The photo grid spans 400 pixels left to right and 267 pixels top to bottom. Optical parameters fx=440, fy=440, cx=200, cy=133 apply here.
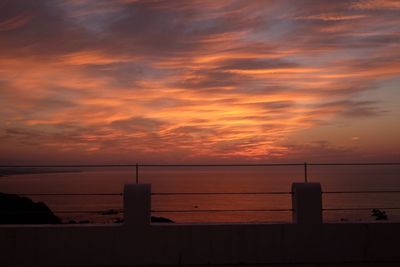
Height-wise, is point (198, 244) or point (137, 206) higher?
point (137, 206)

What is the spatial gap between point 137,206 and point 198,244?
124 centimetres

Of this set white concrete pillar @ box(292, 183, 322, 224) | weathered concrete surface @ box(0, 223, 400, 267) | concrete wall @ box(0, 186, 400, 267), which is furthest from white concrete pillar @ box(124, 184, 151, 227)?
white concrete pillar @ box(292, 183, 322, 224)

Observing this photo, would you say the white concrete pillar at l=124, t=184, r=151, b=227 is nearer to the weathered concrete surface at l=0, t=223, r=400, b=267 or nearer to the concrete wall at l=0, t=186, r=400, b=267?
the concrete wall at l=0, t=186, r=400, b=267

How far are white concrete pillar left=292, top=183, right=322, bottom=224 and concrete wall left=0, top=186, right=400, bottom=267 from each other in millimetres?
105

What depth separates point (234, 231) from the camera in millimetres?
7656

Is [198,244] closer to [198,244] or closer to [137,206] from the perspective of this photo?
[198,244]

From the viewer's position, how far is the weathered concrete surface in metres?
7.40


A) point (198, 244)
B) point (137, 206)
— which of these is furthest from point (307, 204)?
point (137, 206)

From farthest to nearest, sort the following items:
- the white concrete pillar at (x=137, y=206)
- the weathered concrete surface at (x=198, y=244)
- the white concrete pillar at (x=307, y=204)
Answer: the white concrete pillar at (x=307, y=204), the white concrete pillar at (x=137, y=206), the weathered concrete surface at (x=198, y=244)

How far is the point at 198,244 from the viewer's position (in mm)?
7586

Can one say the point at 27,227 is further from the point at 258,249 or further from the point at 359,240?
the point at 359,240

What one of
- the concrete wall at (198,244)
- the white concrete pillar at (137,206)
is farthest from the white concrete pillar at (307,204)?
the white concrete pillar at (137,206)

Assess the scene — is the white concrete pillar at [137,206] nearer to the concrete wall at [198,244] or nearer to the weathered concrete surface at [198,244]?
the concrete wall at [198,244]

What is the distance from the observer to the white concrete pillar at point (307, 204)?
309 inches
